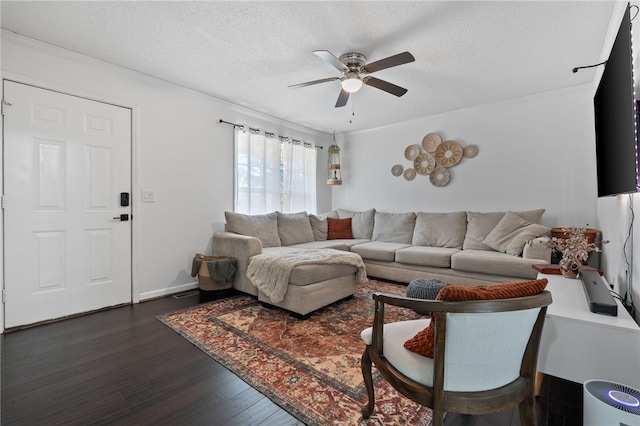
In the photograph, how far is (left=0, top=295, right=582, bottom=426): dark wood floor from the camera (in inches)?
55.7

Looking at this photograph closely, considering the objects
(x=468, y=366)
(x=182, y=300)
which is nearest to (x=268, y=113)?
(x=182, y=300)

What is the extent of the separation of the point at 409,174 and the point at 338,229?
4.95 feet

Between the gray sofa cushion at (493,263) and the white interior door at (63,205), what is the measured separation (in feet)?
12.2

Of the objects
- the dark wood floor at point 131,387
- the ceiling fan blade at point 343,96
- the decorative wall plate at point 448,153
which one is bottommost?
the dark wood floor at point 131,387

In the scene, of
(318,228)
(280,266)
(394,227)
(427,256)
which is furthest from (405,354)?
(318,228)

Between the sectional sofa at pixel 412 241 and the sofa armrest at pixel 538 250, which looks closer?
the sofa armrest at pixel 538 250

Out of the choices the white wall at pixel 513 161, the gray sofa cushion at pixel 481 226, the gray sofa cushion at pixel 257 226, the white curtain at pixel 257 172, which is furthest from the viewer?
the white curtain at pixel 257 172

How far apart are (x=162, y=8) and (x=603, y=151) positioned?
319 cm

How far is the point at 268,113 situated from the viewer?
14.4ft

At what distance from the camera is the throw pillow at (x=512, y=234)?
318 centimetres

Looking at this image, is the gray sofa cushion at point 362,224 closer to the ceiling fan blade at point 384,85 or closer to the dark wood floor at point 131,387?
the ceiling fan blade at point 384,85

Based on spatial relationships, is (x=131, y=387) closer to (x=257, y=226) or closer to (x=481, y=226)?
(x=257, y=226)

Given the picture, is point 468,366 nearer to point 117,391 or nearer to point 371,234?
point 117,391

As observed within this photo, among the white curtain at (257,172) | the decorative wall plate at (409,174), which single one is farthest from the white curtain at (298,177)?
the decorative wall plate at (409,174)
